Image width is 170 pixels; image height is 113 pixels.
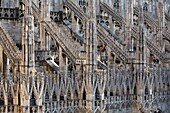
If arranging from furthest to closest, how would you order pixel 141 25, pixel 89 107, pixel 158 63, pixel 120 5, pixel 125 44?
1. pixel 120 5
2. pixel 158 63
3. pixel 125 44
4. pixel 141 25
5. pixel 89 107

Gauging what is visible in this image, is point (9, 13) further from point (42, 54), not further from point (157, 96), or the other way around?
point (157, 96)

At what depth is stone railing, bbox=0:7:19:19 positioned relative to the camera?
28722 mm

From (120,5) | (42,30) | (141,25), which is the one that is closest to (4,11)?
(42,30)

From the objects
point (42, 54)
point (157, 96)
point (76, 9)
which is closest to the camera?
point (42, 54)

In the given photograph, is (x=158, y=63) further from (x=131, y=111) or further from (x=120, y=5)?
(x=120, y=5)

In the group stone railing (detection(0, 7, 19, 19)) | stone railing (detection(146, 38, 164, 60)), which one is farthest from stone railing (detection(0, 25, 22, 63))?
stone railing (detection(146, 38, 164, 60))

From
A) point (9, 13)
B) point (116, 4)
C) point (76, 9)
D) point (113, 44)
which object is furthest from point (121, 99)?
point (116, 4)

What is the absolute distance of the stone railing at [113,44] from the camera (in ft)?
93.5

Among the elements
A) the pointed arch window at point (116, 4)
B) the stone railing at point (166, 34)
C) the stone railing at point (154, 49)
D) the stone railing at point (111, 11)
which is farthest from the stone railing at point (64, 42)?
the pointed arch window at point (116, 4)

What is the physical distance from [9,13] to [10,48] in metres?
6.95

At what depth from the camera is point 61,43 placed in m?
26.2

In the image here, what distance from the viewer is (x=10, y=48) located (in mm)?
22594

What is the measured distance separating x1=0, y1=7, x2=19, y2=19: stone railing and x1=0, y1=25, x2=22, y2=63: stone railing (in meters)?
5.21

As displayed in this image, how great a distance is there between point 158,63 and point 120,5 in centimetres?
926
